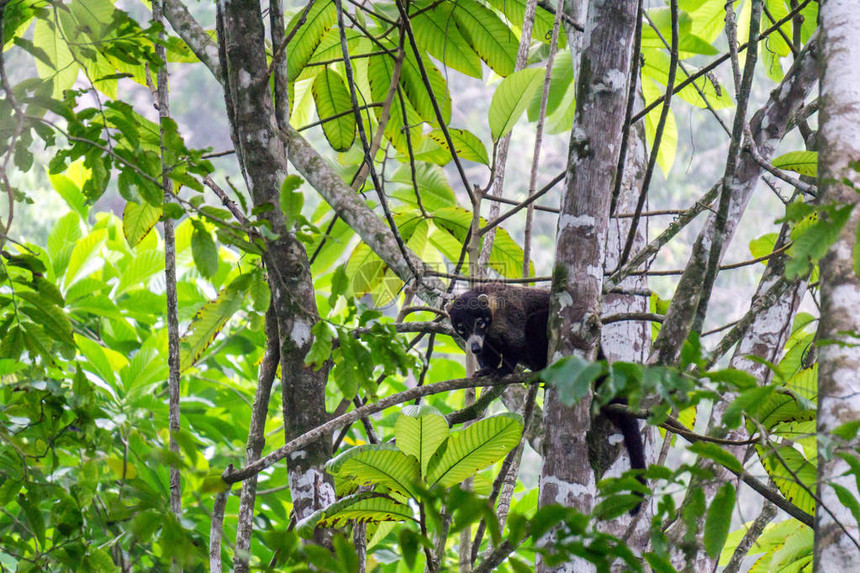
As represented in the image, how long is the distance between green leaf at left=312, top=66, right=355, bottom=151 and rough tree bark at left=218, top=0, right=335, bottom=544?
0.69 metres

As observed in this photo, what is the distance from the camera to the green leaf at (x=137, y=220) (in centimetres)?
274

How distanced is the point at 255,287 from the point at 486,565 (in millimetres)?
865

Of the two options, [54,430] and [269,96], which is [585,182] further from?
[54,430]

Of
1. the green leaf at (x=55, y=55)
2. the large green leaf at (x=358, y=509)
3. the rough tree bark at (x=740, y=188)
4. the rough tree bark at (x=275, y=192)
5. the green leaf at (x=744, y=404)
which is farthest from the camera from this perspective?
the green leaf at (x=55, y=55)

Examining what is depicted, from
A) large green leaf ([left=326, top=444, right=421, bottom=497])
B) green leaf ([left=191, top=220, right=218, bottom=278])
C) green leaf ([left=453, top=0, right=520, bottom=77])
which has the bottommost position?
large green leaf ([left=326, top=444, right=421, bottom=497])

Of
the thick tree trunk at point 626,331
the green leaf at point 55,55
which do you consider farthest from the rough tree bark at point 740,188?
the green leaf at point 55,55

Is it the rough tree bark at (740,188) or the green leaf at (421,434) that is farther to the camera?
the rough tree bark at (740,188)

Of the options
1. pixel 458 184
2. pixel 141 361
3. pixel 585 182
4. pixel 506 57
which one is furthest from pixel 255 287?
pixel 458 184

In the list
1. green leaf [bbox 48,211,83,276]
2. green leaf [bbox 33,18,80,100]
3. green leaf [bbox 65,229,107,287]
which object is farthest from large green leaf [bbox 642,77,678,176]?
green leaf [bbox 48,211,83,276]

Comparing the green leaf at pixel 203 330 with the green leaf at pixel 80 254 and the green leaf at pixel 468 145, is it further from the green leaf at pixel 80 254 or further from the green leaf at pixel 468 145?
the green leaf at pixel 80 254

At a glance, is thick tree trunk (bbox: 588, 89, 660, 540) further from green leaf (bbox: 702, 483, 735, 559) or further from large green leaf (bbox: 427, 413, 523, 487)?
green leaf (bbox: 702, 483, 735, 559)

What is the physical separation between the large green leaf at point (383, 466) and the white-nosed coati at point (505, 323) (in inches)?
53.8

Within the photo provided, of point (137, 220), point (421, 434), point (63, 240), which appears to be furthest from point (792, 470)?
point (63, 240)

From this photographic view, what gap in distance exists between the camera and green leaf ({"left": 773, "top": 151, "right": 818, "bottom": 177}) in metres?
2.42
